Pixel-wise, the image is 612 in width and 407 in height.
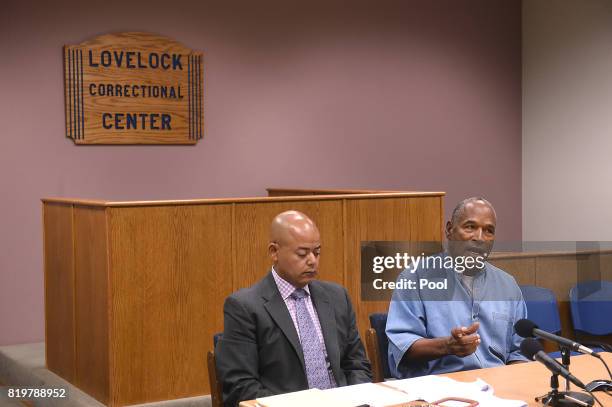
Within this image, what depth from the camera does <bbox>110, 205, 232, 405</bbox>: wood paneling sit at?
17.4 feet

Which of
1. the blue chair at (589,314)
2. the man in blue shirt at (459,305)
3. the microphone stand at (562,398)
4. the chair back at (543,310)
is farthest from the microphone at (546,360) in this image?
the blue chair at (589,314)

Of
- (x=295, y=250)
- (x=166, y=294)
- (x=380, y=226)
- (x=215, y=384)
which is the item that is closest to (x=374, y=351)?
(x=295, y=250)

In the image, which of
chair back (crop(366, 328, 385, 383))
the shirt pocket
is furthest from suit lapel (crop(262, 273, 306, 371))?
the shirt pocket

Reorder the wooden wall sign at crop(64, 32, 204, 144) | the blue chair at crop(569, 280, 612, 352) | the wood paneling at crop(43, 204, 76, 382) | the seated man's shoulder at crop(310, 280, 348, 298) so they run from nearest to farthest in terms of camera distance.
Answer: the seated man's shoulder at crop(310, 280, 348, 298), the wood paneling at crop(43, 204, 76, 382), the blue chair at crop(569, 280, 612, 352), the wooden wall sign at crop(64, 32, 204, 144)

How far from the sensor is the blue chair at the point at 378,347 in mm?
3713

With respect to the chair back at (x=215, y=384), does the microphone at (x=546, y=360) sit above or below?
above

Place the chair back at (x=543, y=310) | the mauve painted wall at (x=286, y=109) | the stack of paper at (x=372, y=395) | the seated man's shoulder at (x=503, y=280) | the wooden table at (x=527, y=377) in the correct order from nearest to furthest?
the stack of paper at (x=372, y=395)
the wooden table at (x=527, y=377)
the seated man's shoulder at (x=503, y=280)
the chair back at (x=543, y=310)
the mauve painted wall at (x=286, y=109)

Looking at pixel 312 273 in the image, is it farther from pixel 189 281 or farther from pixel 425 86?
pixel 425 86

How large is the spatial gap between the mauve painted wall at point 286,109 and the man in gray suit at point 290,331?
436 cm

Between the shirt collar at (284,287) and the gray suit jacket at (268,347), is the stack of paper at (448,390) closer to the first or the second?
the gray suit jacket at (268,347)

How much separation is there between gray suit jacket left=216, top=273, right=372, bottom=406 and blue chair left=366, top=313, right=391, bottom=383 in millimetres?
141

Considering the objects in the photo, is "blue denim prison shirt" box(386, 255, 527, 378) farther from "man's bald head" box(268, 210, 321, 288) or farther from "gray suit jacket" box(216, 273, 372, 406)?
"man's bald head" box(268, 210, 321, 288)

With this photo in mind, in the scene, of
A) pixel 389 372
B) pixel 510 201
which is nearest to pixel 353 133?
pixel 510 201

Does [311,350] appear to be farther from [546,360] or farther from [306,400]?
[546,360]
